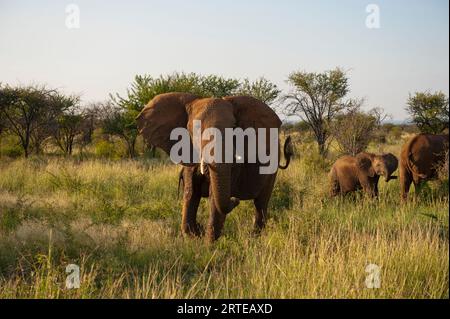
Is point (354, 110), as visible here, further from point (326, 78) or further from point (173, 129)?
point (173, 129)

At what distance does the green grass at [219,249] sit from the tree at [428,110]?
42.7 feet

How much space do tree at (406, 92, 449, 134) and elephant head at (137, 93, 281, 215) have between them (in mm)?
17404

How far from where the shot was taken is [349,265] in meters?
4.20

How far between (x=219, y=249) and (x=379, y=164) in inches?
209

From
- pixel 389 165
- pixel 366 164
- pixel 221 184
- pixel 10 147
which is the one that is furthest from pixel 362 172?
pixel 10 147

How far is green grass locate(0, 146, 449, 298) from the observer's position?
12.8 ft

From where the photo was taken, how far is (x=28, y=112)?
20.2 meters

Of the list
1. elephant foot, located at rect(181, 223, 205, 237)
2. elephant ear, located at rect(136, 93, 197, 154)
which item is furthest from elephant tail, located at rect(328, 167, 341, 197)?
elephant ear, located at rect(136, 93, 197, 154)

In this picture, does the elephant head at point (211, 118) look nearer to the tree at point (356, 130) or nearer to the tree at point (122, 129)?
the tree at point (356, 130)

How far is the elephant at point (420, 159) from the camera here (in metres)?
9.34

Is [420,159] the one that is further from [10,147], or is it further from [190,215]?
[10,147]

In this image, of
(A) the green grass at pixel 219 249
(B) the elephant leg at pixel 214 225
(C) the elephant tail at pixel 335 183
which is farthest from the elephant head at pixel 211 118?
(C) the elephant tail at pixel 335 183

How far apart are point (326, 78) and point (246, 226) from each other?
15.2m
